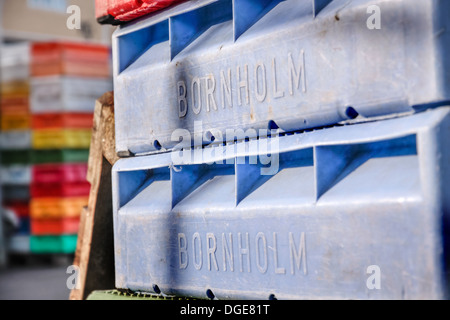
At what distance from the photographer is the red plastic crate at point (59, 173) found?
26.4ft

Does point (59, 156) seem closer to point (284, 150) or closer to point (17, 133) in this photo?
point (17, 133)

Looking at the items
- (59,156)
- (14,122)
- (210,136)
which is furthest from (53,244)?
(210,136)

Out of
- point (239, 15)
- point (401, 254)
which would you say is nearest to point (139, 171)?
point (239, 15)

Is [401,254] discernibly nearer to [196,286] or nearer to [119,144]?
[196,286]

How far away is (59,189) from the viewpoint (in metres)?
8.07

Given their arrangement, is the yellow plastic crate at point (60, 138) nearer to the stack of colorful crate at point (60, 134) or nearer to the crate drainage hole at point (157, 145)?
the stack of colorful crate at point (60, 134)

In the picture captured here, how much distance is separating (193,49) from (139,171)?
0.43 metres

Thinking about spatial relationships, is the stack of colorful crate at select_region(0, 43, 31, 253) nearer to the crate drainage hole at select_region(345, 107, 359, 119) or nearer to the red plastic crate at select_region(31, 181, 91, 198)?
the red plastic crate at select_region(31, 181, 91, 198)

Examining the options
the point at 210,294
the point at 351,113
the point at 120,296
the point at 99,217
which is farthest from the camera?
the point at 99,217

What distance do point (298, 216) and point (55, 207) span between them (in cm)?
677

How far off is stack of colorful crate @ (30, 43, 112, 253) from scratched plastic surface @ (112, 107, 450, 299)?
5.97 meters

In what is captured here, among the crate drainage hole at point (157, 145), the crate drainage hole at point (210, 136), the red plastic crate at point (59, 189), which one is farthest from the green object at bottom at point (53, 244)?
the crate drainage hole at point (210, 136)

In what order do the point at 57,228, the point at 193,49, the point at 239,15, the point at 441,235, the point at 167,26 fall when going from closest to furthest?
the point at 441,235 → the point at 239,15 → the point at 193,49 → the point at 167,26 → the point at 57,228
